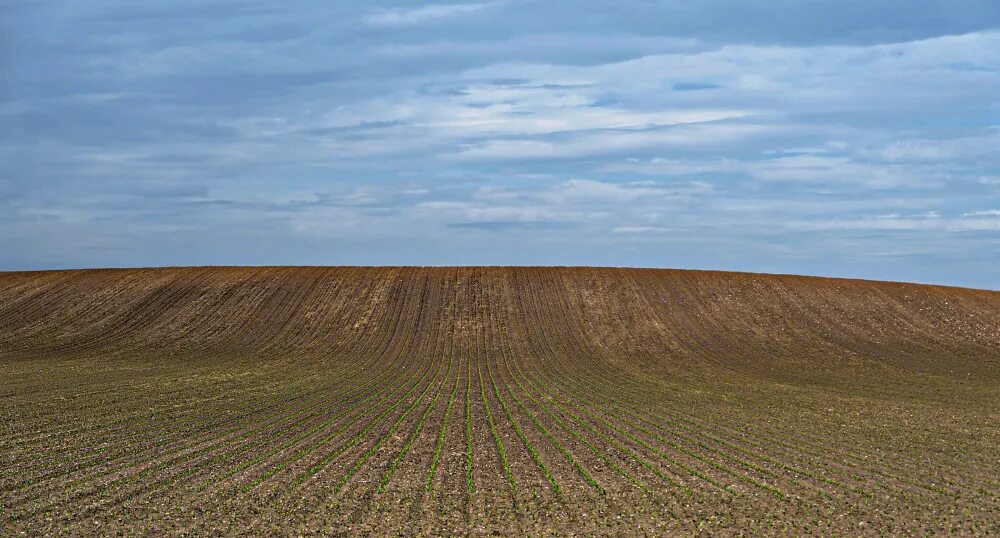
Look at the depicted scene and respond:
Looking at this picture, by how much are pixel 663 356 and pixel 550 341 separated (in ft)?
21.7

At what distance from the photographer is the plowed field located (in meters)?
16.6

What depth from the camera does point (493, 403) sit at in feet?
99.3

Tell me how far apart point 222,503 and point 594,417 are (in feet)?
42.4

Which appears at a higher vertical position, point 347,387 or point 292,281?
point 292,281

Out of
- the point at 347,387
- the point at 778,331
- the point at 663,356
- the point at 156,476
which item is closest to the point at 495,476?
the point at 156,476

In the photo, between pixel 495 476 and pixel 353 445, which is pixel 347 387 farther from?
pixel 495 476

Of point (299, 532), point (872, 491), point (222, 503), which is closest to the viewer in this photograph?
point (299, 532)

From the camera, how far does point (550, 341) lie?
170ft

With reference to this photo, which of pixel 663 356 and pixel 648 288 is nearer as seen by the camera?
pixel 663 356

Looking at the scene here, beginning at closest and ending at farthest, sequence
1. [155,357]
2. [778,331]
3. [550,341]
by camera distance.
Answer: [155,357]
[550,341]
[778,331]

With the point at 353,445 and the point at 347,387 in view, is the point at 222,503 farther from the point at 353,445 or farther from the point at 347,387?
the point at 347,387

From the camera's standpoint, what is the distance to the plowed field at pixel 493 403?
16625 millimetres

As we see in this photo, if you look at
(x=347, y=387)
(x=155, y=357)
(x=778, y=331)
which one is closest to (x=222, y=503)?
(x=347, y=387)

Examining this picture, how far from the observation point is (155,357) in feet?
156
